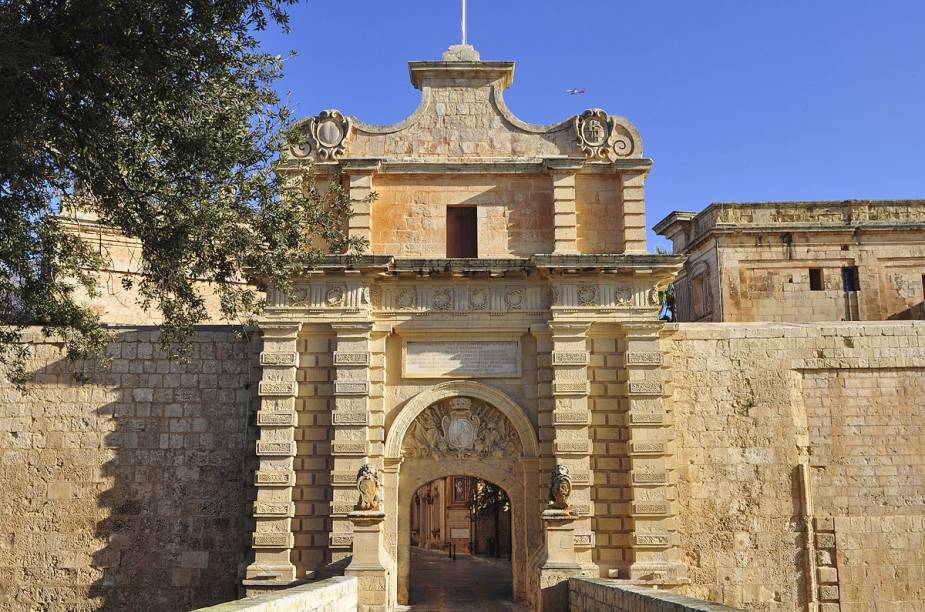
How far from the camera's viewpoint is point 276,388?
1512 cm

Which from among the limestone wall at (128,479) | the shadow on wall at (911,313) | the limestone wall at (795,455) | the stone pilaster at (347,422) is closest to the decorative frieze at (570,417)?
the limestone wall at (795,455)

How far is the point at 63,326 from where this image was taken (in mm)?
11555

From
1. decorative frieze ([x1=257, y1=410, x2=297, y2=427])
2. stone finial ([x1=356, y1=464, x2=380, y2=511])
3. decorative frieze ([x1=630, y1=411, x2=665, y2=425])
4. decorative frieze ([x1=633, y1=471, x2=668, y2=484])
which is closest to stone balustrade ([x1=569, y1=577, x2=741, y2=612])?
decorative frieze ([x1=633, y1=471, x2=668, y2=484])

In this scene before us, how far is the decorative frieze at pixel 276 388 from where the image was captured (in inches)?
594

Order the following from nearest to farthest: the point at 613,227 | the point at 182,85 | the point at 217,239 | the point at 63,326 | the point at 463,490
→ the point at 182,85 → the point at 217,239 → the point at 63,326 → the point at 613,227 → the point at 463,490

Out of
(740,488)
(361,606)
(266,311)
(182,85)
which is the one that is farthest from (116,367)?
(740,488)

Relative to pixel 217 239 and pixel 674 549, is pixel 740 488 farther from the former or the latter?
pixel 217 239

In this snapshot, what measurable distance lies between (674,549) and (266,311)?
26.0 ft

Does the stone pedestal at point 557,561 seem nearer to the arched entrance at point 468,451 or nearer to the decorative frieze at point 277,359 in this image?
the arched entrance at point 468,451

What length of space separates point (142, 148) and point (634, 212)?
8.71m

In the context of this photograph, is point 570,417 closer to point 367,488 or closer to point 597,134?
point 367,488

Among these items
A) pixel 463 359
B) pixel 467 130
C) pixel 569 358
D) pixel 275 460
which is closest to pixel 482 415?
pixel 463 359

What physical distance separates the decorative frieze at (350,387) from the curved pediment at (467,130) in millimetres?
4030

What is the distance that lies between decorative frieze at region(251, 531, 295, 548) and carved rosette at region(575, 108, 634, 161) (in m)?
8.34
